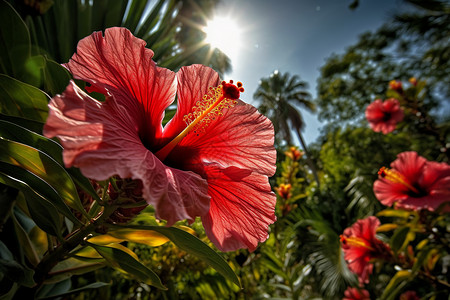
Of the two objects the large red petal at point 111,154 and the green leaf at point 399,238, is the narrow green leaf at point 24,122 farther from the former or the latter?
the green leaf at point 399,238

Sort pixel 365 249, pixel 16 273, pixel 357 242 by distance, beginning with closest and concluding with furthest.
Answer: pixel 16 273, pixel 357 242, pixel 365 249

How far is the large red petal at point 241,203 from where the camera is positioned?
417 mm

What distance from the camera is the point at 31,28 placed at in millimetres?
865

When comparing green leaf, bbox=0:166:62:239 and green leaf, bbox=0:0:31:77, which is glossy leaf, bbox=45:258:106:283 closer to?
green leaf, bbox=0:166:62:239

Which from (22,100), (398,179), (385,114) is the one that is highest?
(385,114)

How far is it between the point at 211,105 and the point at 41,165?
273 mm

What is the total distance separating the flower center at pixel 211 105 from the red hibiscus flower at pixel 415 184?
117cm

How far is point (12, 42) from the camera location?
0.59 meters

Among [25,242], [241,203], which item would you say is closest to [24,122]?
[25,242]

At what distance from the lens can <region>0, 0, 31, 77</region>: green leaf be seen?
0.57 metres

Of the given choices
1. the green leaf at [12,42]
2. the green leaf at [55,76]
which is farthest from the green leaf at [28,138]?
the green leaf at [12,42]

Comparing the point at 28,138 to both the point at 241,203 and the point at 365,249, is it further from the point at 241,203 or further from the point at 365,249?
the point at 365,249

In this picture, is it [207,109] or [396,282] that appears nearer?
[207,109]

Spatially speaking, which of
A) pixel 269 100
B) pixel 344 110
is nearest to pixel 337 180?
pixel 344 110
